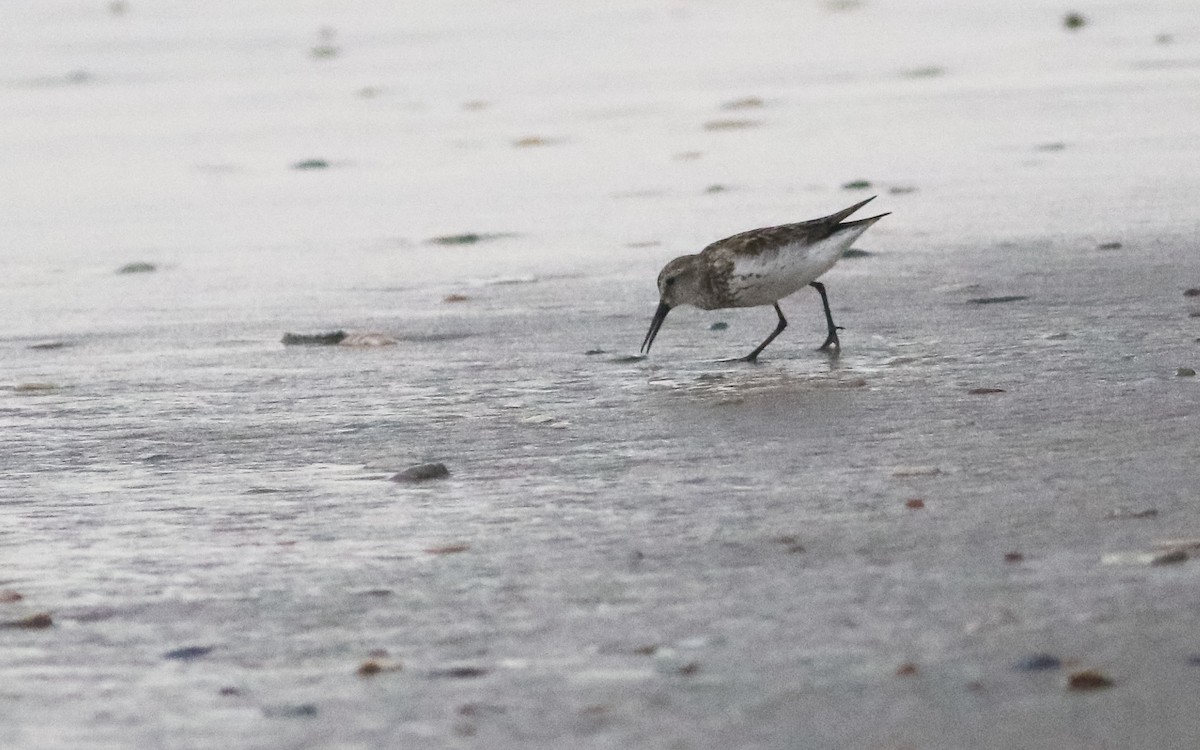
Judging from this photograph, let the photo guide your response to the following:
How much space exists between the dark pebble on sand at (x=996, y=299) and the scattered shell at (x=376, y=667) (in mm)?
4159

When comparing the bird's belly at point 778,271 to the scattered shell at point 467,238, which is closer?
the bird's belly at point 778,271

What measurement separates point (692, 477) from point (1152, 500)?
110 cm

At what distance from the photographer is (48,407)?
21.5 feet

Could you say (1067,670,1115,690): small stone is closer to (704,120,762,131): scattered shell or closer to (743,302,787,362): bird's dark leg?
(743,302,787,362): bird's dark leg

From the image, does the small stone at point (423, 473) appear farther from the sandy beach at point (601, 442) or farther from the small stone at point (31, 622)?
the small stone at point (31, 622)

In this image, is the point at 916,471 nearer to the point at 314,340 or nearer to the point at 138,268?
the point at 314,340

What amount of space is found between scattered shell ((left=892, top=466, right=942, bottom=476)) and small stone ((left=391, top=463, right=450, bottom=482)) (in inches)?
43.2

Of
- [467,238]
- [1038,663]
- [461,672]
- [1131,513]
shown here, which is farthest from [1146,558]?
[467,238]

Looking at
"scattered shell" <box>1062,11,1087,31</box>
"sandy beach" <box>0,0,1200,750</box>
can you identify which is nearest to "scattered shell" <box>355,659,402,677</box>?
"sandy beach" <box>0,0,1200,750</box>

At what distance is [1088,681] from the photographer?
11.5ft

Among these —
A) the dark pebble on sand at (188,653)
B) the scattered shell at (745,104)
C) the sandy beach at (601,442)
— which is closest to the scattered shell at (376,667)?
the sandy beach at (601,442)

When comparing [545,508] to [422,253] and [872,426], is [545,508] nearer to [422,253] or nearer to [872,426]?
[872,426]

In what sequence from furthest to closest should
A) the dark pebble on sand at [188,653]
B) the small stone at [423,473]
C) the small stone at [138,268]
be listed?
the small stone at [138,268]
the small stone at [423,473]
the dark pebble on sand at [188,653]

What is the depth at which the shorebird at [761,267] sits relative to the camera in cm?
695
